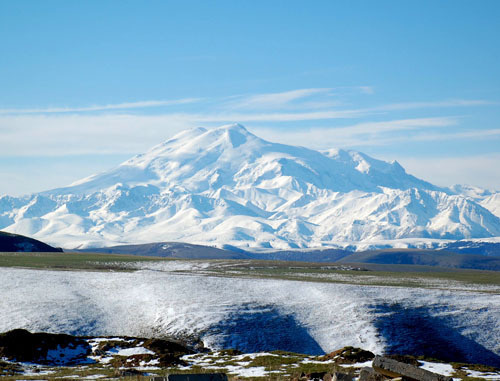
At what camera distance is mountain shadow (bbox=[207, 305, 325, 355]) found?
6512 centimetres

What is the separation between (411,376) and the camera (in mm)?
28984

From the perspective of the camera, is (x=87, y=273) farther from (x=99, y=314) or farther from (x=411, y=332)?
(x=411, y=332)

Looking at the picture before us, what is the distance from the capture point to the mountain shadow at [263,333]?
65.1m

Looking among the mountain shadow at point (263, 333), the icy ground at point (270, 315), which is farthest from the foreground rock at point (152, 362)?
the icy ground at point (270, 315)

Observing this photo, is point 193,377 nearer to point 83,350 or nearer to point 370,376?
point 370,376

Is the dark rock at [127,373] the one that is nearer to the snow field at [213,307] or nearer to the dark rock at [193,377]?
the dark rock at [193,377]

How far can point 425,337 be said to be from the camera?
68312 millimetres

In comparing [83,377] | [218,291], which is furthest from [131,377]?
[218,291]

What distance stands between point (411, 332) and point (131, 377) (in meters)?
38.0

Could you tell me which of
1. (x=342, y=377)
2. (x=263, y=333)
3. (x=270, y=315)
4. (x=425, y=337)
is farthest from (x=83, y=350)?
(x=425, y=337)

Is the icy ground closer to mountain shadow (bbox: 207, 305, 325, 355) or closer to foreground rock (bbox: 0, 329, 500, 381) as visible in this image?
mountain shadow (bbox: 207, 305, 325, 355)

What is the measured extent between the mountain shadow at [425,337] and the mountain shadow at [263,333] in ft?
27.3

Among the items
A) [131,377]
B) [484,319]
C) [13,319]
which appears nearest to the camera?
[131,377]

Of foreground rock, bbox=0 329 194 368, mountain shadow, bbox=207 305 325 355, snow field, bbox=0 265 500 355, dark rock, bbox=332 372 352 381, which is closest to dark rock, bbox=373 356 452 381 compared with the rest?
dark rock, bbox=332 372 352 381
